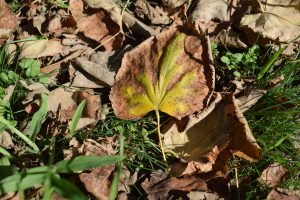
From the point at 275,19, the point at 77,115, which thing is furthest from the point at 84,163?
the point at 275,19

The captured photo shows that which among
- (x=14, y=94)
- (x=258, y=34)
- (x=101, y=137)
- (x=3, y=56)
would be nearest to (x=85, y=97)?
(x=101, y=137)

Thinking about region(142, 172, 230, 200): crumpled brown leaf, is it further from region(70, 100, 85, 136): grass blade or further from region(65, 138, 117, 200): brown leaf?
region(70, 100, 85, 136): grass blade

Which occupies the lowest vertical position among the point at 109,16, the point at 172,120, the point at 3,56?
the point at 172,120

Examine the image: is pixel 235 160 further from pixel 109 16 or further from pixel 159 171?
pixel 109 16

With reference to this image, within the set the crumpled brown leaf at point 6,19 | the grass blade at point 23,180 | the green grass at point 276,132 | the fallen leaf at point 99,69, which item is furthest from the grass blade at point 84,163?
the crumpled brown leaf at point 6,19

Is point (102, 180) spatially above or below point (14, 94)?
below

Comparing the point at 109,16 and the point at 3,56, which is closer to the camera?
the point at 3,56

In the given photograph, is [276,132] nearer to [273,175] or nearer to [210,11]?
[273,175]
